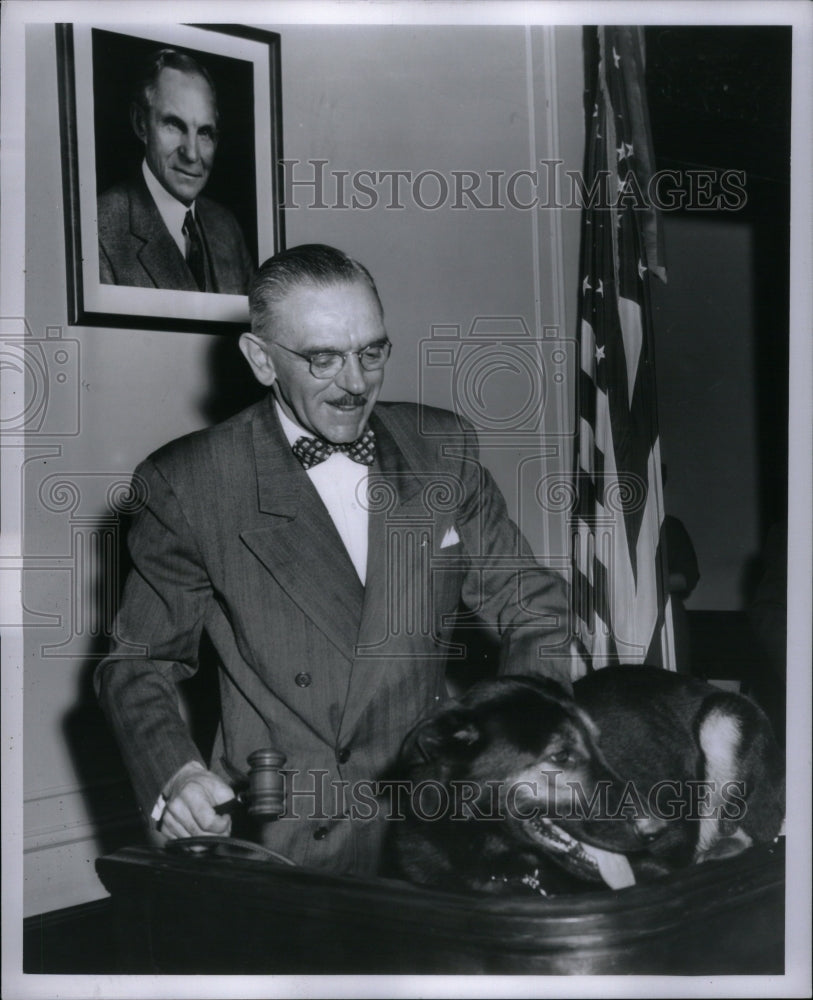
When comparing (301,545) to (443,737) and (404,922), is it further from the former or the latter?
(404,922)

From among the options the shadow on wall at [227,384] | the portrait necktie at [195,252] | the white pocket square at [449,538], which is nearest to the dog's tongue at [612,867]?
the white pocket square at [449,538]

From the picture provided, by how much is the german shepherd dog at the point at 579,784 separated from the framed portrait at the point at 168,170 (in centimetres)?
102

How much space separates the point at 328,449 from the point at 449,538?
0.32 meters

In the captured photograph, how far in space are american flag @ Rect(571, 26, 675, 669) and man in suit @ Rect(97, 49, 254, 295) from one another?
0.79 m

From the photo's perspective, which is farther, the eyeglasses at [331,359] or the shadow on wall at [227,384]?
the shadow on wall at [227,384]

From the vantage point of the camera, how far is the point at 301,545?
2219mm

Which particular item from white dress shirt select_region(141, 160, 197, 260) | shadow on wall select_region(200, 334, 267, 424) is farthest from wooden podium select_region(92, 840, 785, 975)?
white dress shirt select_region(141, 160, 197, 260)

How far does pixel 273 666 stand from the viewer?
223cm

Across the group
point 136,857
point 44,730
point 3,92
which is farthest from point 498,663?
point 3,92

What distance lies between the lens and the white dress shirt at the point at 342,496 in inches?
88.8

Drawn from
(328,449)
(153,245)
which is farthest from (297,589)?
(153,245)

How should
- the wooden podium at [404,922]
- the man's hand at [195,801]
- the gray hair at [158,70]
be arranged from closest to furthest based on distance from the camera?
1. the wooden podium at [404,922]
2. the man's hand at [195,801]
3. the gray hair at [158,70]

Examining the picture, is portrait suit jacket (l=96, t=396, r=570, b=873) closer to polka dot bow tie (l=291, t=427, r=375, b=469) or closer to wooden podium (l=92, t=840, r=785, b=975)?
polka dot bow tie (l=291, t=427, r=375, b=469)

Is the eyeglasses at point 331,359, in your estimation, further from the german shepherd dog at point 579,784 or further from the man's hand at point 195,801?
the man's hand at point 195,801
